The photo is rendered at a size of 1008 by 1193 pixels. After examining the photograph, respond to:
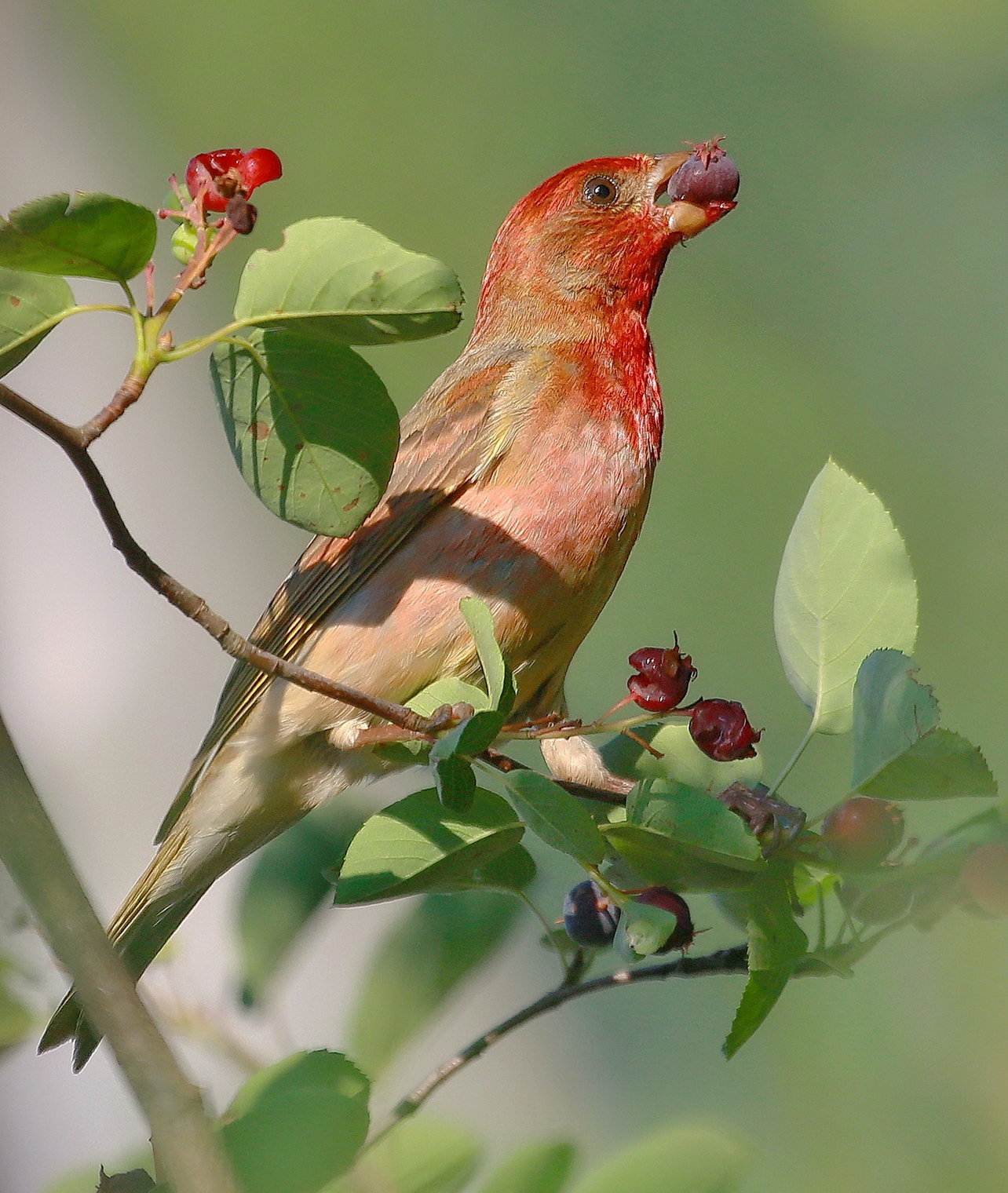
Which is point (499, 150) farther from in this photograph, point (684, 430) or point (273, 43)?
point (684, 430)

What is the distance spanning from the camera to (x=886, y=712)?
5.61 ft

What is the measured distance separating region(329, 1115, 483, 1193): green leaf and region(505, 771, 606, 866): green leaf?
0.36 meters

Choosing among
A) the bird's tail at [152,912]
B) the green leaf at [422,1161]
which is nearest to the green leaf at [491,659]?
the green leaf at [422,1161]

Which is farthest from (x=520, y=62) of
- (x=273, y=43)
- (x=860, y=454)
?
(x=860, y=454)

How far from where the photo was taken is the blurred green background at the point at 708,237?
6465 mm

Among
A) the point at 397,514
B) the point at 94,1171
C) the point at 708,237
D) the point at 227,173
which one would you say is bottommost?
the point at 94,1171

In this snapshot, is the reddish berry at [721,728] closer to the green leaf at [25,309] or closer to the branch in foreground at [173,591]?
the branch in foreground at [173,591]

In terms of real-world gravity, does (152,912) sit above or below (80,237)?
below

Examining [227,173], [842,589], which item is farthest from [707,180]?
[227,173]

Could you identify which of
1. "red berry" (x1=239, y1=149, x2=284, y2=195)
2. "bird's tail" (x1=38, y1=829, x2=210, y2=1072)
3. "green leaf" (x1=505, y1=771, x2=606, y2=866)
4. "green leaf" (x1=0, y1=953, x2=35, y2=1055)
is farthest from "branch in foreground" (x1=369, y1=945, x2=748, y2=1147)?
"bird's tail" (x1=38, y1=829, x2=210, y2=1072)

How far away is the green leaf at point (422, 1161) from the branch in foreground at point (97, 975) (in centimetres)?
38

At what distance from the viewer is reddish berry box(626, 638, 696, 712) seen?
1.98 metres

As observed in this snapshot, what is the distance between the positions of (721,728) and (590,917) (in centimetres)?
36

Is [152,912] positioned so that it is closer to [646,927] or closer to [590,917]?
[590,917]
